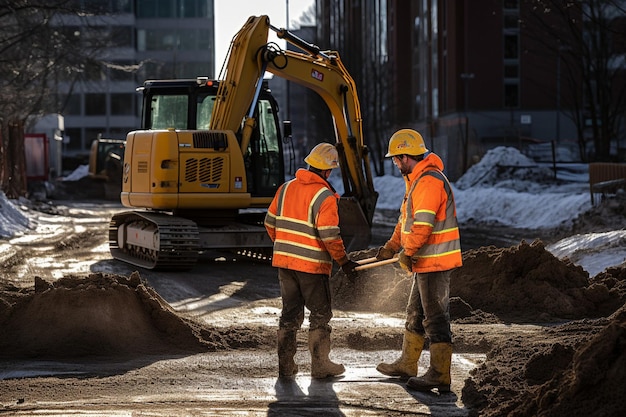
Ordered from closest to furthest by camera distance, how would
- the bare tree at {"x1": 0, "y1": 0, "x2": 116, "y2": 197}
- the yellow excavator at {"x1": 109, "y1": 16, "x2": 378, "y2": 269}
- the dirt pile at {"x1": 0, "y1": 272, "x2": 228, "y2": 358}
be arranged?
the dirt pile at {"x1": 0, "y1": 272, "x2": 228, "y2": 358} → the yellow excavator at {"x1": 109, "y1": 16, "x2": 378, "y2": 269} → the bare tree at {"x1": 0, "y1": 0, "x2": 116, "y2": 197}

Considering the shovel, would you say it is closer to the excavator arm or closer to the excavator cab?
the excavator arm

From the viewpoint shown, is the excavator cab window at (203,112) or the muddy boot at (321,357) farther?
the excavator cab window at (203,112)

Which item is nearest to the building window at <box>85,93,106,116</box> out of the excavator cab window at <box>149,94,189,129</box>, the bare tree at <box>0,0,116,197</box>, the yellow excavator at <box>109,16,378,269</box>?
the bare tree at <box>0,0,116,197</box>

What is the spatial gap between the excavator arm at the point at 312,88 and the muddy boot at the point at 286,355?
9.06m

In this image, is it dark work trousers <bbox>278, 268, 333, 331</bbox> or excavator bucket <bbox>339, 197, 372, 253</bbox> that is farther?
excavator bucket <bbox>339, 197, 372, 253</bbox>

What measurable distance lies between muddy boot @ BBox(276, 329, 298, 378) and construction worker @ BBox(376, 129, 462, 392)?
3.18 ft

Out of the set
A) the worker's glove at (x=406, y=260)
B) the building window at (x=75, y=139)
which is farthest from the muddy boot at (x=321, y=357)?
the building window at (x=75, y=139)

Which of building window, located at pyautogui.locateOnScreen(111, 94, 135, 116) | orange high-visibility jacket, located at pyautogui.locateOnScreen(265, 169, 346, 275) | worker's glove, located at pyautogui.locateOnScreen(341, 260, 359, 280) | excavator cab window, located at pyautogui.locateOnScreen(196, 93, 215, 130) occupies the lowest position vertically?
worker's glove, located at pyautogui.locateOnScreen(341, 260, 359, 280)

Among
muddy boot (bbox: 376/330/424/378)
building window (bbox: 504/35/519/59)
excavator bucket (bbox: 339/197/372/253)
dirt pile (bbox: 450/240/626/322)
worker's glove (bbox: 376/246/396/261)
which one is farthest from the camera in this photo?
building window (bbox: 504/35/519/59)

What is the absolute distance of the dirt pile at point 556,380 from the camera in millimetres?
6516

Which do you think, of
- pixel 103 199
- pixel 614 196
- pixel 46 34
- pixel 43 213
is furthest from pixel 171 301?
pixel 103 199

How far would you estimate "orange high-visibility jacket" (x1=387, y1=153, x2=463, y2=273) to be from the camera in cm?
853

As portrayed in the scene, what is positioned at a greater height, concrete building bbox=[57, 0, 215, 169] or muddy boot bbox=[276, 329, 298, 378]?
concrete building bbox=[57, 0, 215, 169]

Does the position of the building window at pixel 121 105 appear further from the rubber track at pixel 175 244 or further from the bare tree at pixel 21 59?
the rubber track at pixel 175 244
